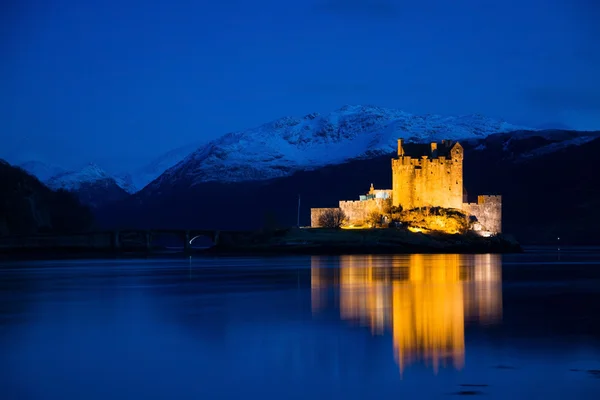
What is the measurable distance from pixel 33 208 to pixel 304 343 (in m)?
85.9

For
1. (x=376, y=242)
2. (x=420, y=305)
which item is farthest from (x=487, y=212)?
(x=420, y=305)

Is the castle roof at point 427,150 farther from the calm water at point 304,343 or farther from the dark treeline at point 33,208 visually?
the calm water at point 304,343

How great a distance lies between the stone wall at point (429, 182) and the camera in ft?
318

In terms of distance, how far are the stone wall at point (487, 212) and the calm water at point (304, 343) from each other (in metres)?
60.5

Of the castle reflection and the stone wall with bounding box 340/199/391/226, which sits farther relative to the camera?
the stone wall with bounding box 340/199/391/226

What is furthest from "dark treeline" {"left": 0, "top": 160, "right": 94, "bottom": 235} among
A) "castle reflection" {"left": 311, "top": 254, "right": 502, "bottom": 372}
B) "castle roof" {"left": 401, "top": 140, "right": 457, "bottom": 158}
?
"castle reflection" {"left": 311, "top": 254, "right": 502, "bottom": 372}

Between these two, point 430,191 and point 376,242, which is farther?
point 430,191

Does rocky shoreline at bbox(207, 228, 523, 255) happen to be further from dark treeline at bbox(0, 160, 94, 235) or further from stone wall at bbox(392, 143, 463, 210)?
dark treeline at bbox(0, 160, 94, 235)

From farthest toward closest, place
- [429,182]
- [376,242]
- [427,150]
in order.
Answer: [427,150], [429,182], [376,242]

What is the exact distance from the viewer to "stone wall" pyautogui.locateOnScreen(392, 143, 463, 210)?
318 feet

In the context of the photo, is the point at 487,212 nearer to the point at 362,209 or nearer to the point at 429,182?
the point at 429,182

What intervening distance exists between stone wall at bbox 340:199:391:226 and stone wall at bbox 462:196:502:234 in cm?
793

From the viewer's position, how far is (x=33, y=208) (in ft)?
337

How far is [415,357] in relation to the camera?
1869 cm
